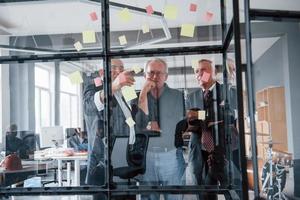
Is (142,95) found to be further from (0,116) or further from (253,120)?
(0,116)

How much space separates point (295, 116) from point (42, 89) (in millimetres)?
2555

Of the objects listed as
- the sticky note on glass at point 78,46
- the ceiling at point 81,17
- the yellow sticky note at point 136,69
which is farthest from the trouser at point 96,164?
the ceiling at point 81,17

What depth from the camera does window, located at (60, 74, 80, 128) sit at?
2316 mm

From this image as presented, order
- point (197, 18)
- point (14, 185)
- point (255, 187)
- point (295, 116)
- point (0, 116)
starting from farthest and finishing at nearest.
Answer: point (295, 116) < point (0, 116) < point (197, 18) < point (14, 185) < point (255, 187)

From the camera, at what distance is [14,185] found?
2.24 m

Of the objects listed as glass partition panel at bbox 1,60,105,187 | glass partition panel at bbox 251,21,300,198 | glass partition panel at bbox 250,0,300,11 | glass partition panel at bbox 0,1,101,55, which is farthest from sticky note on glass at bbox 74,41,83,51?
glass partition panel at bbox 251,21,300,198

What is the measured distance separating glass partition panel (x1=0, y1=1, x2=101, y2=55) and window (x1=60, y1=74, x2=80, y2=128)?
11.0 inches

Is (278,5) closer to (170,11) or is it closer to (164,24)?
(170,11)

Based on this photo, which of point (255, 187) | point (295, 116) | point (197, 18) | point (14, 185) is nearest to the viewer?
point (255, 187)

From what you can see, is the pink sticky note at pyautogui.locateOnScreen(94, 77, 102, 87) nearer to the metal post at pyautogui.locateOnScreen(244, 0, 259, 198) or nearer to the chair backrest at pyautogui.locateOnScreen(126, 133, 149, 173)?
the chair backrest at pyautogui.locateOnScreen(126, 133, 149, 173)

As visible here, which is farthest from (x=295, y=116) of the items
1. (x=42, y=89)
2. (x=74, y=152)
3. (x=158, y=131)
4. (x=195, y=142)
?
(x=42, y=89)

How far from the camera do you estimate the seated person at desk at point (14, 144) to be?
7.80ft

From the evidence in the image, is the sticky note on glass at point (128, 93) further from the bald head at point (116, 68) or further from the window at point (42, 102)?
the window at point (42, 102)

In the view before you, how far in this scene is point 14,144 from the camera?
2.41 meters
